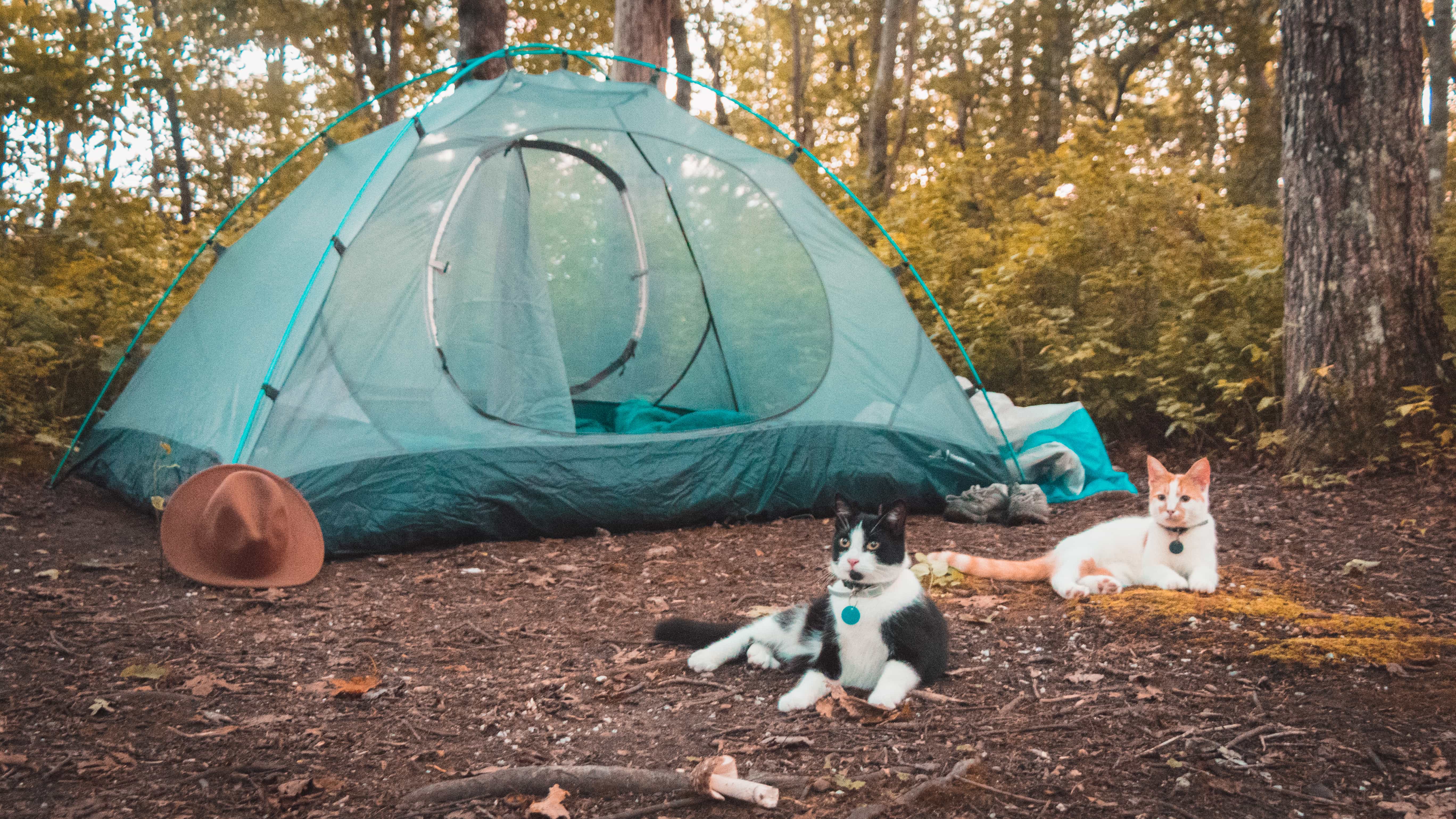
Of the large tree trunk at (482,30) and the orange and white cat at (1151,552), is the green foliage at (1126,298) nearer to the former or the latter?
the orange and white cat at (1151,552)

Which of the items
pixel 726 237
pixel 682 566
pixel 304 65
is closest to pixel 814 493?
pixel 682 566

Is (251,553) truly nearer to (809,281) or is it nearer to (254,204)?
(809,281)

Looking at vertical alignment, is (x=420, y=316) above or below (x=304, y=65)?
below

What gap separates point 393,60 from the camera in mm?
11359

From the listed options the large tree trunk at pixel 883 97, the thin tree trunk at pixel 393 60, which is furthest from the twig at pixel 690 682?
the thin tree trunk at pixel 393 60

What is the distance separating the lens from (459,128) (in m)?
4.66

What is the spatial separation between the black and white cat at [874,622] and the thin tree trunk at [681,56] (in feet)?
36.3

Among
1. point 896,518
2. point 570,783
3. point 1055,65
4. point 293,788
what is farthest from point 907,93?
point 293,788

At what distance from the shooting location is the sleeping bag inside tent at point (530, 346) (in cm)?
412

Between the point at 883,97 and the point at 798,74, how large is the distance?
248 inches

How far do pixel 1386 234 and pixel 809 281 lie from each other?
2.85m

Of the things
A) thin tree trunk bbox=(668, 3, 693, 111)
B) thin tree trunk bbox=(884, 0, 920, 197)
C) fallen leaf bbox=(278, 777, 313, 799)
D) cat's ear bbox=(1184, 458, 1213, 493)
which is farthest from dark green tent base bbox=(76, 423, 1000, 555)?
thin tree trunk bbox=(668, 3, 693, 111)

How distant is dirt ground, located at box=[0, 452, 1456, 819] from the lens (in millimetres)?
1909

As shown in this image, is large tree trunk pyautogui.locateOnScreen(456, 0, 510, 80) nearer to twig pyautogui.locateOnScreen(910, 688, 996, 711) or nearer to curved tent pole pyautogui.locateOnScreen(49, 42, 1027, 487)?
curved tent pole pyautogui.locateOnScreen(49, 42, 1027, 487)
